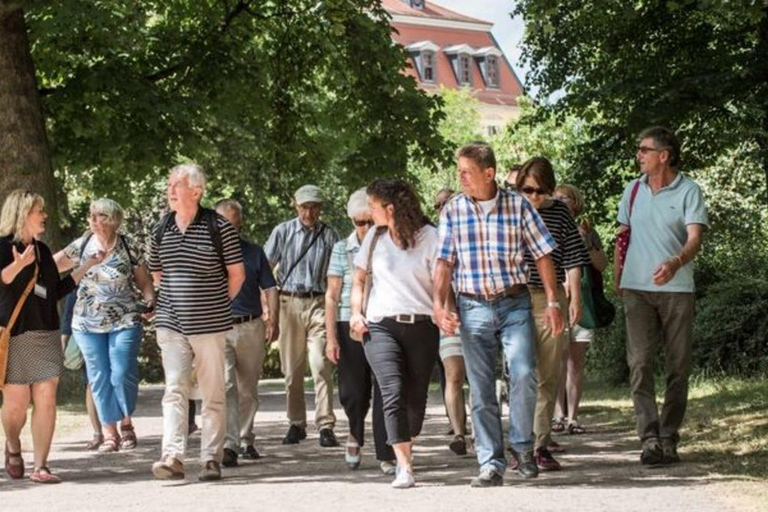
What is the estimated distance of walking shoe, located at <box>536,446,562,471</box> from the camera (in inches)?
428

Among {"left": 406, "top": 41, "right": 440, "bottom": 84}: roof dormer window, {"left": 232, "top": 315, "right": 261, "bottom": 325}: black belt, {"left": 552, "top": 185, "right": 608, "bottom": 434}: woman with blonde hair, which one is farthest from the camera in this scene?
{"left": 406, "top": 41, "right": 440, "bottom": 84}: roof dormer window

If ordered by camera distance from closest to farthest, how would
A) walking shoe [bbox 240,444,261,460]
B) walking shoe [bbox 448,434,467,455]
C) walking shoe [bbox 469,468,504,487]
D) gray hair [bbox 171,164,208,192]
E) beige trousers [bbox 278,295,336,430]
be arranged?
walking shoe [bbox 469,468,504,487] → gray hair [bbox 171,164,208,192] → walking shoe [bbox 448,434,467,455] → walking shoe [bbox 240,444,261,460] → beige trousers [bbox 278,295,336,430]

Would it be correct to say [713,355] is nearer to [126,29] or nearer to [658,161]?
[126,29]

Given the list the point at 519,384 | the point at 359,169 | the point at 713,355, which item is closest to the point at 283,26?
the point at 359,169

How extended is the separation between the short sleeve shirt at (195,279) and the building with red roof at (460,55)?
302ft

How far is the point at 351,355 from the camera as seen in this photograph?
11797 millimetres

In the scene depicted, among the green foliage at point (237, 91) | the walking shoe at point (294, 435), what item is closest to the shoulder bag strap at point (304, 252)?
the walking shoe at point (294, 435)

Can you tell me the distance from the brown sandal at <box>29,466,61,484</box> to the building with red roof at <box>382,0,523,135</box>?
92045 millimetres

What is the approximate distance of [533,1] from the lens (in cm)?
1359

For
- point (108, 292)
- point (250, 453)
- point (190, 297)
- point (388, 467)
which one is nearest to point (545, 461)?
point (388, 467)

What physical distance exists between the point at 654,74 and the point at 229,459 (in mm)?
10181

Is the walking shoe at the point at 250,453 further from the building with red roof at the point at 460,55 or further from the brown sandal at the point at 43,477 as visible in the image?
the building with red roof at the point at 460,55

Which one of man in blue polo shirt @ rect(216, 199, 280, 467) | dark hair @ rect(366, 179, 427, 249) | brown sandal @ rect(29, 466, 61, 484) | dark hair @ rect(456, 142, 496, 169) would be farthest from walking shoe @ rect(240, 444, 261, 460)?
dark hair @ rect(456, 142, 496, 169)

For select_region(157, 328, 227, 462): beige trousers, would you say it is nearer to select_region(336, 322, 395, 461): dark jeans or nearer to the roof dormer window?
select_region(336, 322, 395, 461): dark jeans
